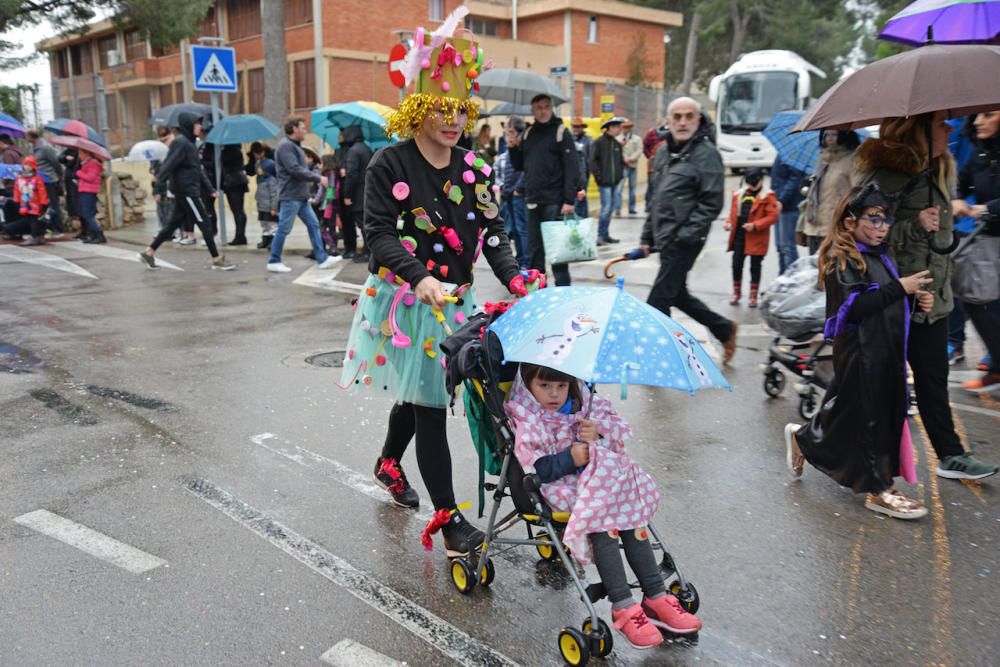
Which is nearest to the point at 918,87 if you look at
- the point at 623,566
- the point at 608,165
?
the point at 623,566

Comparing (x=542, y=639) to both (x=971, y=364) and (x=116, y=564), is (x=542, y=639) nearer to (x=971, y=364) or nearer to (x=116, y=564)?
(x=116, y=564)

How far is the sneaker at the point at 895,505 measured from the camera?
164 inches

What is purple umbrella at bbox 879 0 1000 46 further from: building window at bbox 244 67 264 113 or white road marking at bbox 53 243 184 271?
building window at bbox 244 67 264 113

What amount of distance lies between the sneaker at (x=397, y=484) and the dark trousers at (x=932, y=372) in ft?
8.69

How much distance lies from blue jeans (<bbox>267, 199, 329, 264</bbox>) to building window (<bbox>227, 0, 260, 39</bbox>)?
26058 mm

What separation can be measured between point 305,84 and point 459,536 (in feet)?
104

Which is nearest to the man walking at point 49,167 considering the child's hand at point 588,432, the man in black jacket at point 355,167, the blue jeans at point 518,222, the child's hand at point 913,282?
the man in black jacket at point 355,167

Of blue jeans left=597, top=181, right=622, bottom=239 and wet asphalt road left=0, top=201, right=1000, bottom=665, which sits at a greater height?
blue jeans left=597, top=181, right=622, bottom=239

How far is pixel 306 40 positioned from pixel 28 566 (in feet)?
103

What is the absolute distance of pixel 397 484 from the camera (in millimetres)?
4277

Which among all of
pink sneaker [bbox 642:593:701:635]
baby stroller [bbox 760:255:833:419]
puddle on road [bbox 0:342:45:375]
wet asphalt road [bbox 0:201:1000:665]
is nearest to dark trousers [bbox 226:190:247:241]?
puddle on road [bbox 0:342:45:375]

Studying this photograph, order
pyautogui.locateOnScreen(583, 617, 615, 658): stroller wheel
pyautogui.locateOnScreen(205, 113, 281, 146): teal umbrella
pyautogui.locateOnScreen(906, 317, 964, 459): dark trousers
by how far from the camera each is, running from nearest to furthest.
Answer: pyautogui.locateOnScreen(583, 617, 615, 658): stroller wheel < pyautogui.locateOnScreen(906, 317, 964, 459): dark trousers < pyautogui.locateOnScreen(205, 113, 281, 146): teal umbrella

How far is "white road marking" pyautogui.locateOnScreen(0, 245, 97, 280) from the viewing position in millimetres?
11867

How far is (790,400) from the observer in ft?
19.9
